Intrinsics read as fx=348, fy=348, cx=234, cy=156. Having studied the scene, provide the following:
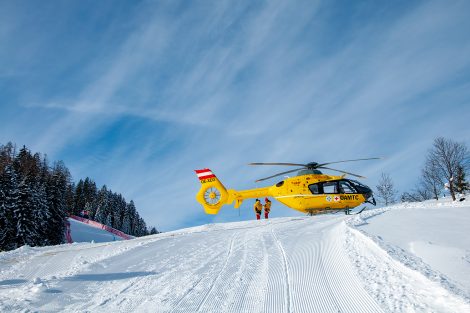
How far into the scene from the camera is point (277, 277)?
6.86m

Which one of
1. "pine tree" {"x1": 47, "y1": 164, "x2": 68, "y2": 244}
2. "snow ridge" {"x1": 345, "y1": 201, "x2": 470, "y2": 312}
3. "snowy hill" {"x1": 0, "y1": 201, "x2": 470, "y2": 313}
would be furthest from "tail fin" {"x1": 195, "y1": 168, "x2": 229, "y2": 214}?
"pine tree" {"x1": 47, "y1": 164, "x2": 68, "y2": 244}

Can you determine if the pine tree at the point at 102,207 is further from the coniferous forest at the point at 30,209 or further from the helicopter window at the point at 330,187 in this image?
the helicopter window at the point at 330,187

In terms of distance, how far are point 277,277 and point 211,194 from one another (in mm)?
17411

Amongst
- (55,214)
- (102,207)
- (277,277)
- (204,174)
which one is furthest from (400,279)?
(102,207)

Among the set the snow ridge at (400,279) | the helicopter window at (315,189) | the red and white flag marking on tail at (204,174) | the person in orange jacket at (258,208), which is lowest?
the snow ridge at (400,279)

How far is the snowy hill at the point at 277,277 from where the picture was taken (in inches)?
211

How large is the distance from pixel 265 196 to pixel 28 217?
85.8 ft

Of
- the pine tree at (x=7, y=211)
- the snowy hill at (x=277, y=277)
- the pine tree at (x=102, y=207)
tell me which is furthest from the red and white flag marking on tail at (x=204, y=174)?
the pine tree at (x=102, y=207)

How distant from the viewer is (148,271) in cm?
820

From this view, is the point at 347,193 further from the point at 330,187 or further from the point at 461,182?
the point at 461,182

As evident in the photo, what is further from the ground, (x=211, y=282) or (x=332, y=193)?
(x=332, y=193)

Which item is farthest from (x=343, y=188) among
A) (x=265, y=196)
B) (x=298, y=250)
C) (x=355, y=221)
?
(x=298, y=250)

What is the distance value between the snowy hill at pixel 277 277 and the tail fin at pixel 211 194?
491 inches

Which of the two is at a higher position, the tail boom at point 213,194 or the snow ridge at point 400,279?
the tail boom at point 213,194
